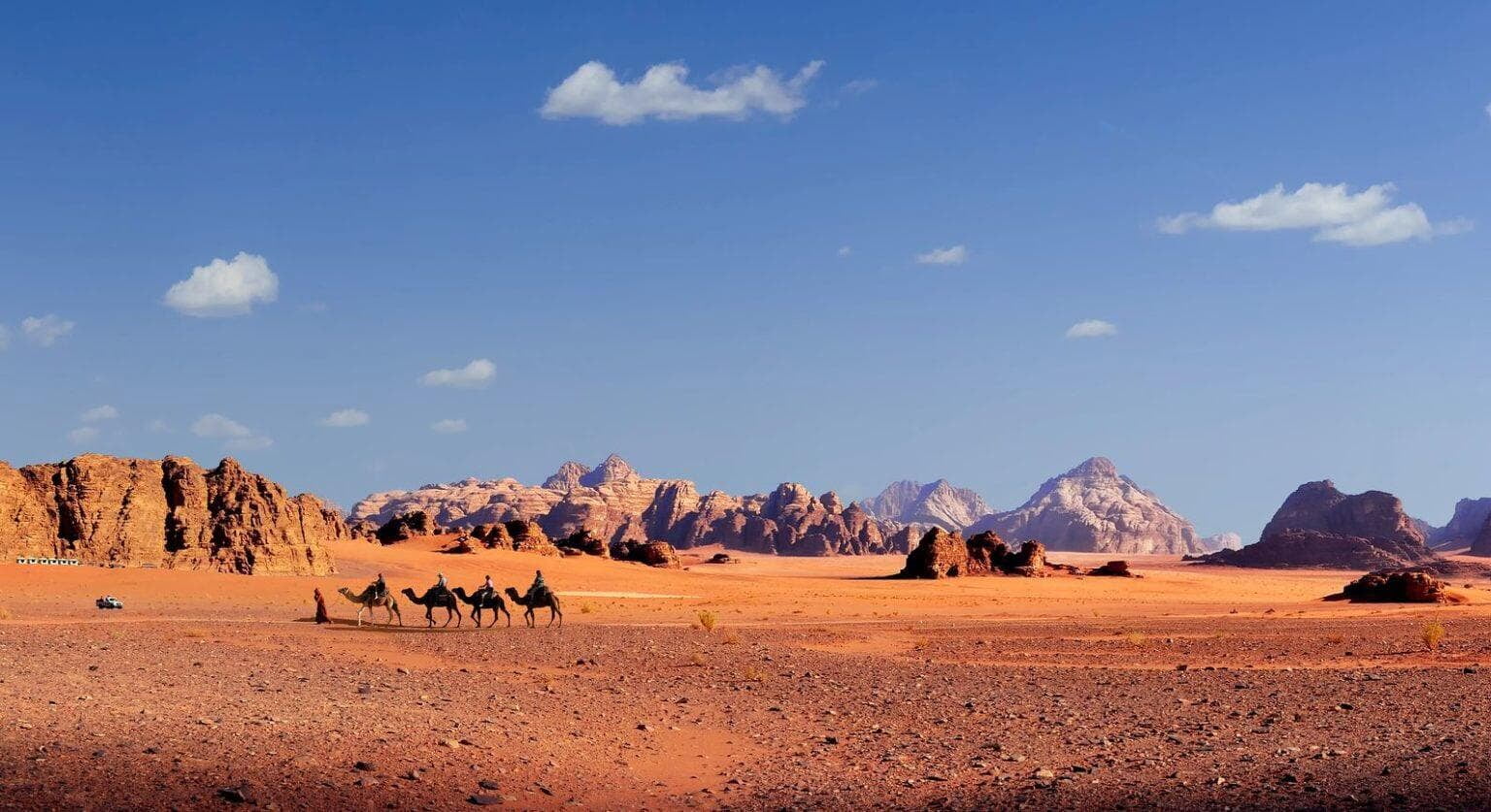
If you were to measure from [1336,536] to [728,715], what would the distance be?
134 meters

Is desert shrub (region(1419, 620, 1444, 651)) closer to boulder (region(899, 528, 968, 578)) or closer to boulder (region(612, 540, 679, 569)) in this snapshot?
boulder (region(899, 528, 968, 578))

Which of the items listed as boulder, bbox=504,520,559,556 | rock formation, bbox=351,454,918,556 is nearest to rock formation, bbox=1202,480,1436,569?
rock formation, bbox=351,454,918,556

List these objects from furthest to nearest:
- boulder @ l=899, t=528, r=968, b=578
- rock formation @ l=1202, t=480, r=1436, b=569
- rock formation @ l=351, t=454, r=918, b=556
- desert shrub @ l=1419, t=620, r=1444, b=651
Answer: rock formation @ l=351, t=454, r=918, b=556 → rock formation @ l=1202, t=480, r=1436, b=569 → boulder @ l=899, t=528, r=968, b=578 → desert shrub @ l=1419, t=620, r=1444, b=651

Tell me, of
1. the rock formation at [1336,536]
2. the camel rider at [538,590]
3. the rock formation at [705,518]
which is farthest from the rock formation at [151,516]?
the rock formation at [1336,536]

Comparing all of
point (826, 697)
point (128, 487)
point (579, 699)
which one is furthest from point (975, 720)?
point (128, 487)

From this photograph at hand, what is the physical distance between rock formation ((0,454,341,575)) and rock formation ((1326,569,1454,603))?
4266 centimetres

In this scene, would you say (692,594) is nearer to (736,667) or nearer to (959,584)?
(959,584)

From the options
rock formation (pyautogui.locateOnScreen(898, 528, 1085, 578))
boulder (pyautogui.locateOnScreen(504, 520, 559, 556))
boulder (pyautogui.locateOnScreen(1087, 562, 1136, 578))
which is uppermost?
boulder (pyautogui.locateOnScreen(504, 520, 559, 556))

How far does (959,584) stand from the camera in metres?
72.7

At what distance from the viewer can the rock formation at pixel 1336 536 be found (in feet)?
438

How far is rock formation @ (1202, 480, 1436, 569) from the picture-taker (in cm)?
13350

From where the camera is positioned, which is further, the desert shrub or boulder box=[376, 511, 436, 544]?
boulder box=[376, 511, 436, 544]

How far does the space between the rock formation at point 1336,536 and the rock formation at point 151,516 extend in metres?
106

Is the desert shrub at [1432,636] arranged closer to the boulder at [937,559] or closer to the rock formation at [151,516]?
the rock formation at [151,516]
